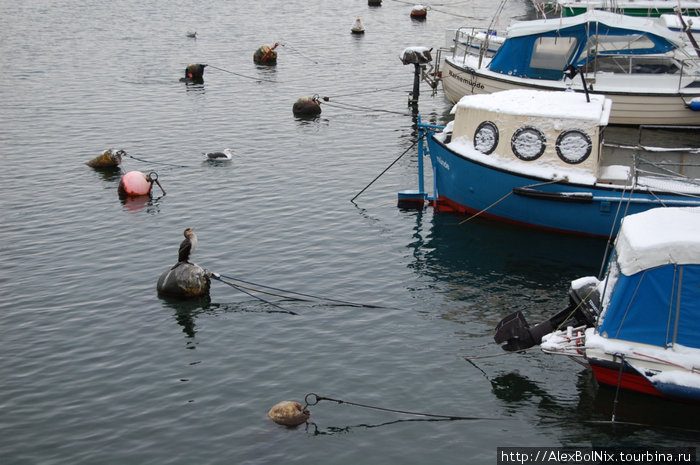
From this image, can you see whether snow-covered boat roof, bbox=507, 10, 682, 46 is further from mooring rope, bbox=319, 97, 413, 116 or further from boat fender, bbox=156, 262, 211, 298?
boat fender, bbox=156, 262, 211, 298

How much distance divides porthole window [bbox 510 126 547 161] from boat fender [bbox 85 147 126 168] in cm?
1628

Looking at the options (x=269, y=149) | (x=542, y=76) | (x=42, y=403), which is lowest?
(x=42, y=403)

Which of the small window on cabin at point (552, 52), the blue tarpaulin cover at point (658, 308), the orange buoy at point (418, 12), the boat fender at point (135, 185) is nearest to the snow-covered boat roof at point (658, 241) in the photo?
the blue tarpaulin cover at point (658, 308)

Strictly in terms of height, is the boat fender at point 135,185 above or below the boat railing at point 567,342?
above

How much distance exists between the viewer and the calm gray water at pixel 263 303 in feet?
46.6

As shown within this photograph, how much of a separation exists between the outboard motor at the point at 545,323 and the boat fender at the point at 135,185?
16.2 metres

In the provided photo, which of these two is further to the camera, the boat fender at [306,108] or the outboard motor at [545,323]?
the boat fender at [306,108]

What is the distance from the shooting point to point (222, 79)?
4725 cm

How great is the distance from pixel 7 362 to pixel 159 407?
14.0 ft

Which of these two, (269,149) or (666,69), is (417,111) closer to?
(269,149)

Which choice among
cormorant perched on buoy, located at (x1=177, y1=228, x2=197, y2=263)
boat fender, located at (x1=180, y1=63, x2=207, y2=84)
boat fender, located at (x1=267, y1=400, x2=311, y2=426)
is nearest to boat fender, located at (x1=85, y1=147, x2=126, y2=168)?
cormorant perched on buoy, located at (x1=177, y1=228, x2=197, y2=263)

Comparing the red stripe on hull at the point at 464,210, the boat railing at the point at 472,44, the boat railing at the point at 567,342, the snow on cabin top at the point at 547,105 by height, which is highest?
the boat railing at the point at 472,44

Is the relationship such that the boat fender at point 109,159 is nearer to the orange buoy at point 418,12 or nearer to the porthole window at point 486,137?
the porthole window at point 486,137

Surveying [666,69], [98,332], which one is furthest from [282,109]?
[98,332]
